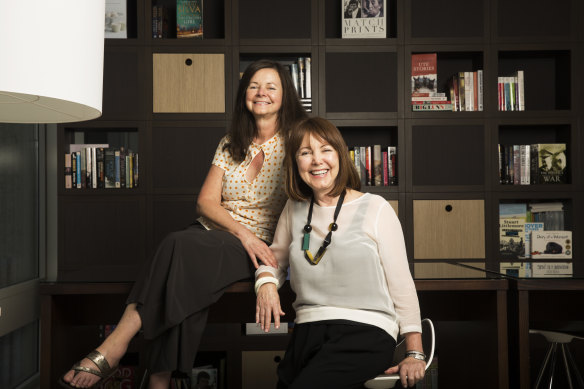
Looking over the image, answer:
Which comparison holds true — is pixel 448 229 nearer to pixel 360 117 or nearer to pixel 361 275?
pixel 360 117

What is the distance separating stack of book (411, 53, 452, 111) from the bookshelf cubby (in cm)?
6

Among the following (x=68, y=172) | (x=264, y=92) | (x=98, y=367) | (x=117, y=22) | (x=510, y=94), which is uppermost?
(x=117, y=22)

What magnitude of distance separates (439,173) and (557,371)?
4.00 feet

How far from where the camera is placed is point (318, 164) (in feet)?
5.47

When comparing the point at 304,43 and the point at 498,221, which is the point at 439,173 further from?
the point at 304,43

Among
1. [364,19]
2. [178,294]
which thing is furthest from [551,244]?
[178,294]

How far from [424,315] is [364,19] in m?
1.99

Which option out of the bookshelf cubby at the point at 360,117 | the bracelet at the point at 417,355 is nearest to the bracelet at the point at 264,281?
the bracelet at the point at 417,355

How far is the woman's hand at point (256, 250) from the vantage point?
1.81 m

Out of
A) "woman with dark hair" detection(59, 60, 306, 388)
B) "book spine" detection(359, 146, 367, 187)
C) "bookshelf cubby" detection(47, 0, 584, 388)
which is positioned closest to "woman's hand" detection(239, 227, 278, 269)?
"woman with dark hair" detection(59, 60, 306, 388)

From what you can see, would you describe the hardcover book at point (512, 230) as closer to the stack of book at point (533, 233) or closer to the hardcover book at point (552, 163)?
the stack of book at point (533, 233)

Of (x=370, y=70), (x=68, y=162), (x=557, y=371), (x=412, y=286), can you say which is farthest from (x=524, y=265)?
(x=68, y=162)

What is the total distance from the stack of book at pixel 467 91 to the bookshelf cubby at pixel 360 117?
5 centimetres

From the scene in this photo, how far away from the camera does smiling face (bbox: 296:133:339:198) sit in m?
1.67
